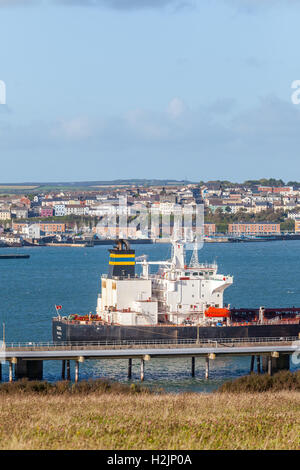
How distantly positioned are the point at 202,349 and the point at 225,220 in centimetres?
16036

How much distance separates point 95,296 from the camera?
178 ft

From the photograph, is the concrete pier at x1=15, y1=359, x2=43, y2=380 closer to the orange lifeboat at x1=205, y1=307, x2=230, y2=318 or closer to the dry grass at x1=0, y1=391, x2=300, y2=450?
the dry grass at x1=0, y1=391, x2=300, y2=450

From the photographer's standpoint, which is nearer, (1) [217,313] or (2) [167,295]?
(1) [217,313]

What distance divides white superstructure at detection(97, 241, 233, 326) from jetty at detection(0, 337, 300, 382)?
1.63 meters

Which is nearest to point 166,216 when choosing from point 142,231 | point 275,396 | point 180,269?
point 142,231

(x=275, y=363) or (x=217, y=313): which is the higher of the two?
(x=217, y=313)

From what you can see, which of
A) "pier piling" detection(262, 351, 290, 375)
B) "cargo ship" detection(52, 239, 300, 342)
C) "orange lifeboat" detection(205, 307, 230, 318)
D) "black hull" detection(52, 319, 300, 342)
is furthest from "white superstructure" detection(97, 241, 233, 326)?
"pier piling" detection(262, 351, 290, 375)

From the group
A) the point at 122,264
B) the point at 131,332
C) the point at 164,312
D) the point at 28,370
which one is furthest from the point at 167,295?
the point at 28,370

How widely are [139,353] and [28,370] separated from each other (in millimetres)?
3445

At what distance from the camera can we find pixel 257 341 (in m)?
32.8

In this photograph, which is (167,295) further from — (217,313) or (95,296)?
(95,296)

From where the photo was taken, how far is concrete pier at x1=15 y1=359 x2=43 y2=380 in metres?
28.0

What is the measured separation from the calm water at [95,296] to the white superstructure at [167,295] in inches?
66.1

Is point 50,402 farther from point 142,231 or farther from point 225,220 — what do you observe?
point 225,220
